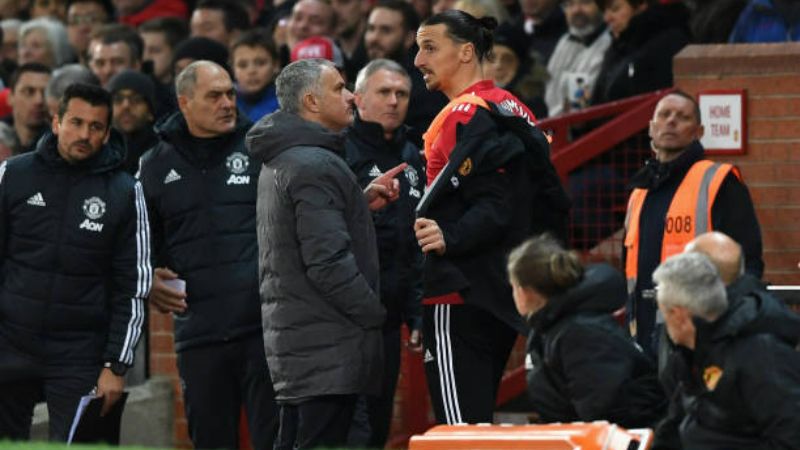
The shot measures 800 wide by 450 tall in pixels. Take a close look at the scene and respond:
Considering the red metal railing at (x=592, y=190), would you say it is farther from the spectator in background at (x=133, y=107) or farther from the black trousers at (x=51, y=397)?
the black trousers at (x=51, y=397)

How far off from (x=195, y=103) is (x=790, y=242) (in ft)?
11.7

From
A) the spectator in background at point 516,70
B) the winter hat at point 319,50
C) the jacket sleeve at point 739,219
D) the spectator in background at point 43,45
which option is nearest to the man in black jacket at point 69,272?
the jacket sleeve at point 739,219

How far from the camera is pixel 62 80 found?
13820mm

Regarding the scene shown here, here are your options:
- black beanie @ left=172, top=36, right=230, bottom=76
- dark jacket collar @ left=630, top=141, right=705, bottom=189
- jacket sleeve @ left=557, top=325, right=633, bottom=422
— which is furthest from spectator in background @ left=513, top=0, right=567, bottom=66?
jacket sleeve @ left=557, top=325, right=633, bottom=422

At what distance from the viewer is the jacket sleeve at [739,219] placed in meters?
10.2

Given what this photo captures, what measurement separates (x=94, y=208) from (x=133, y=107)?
117 inches

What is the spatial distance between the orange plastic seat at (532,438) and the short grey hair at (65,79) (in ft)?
20.8

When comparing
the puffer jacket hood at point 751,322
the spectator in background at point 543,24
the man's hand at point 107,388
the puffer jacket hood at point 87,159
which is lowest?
the man's hand at point 107,388

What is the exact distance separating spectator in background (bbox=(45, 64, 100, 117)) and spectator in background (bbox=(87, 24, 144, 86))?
892mm

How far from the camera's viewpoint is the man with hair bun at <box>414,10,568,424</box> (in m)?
9.52

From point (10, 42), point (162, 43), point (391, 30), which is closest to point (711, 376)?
point (391, 30)

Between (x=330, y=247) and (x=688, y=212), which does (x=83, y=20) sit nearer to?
(x=688, y=212)

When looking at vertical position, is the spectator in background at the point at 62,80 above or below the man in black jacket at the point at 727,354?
above

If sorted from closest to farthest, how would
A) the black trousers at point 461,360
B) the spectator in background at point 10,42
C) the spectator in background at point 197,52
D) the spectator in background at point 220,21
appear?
the black trousers at point 461,360 < the spectator in background at point 197,52 < the spectator in background at point 220,21 < the spectator in background at point 10,42
